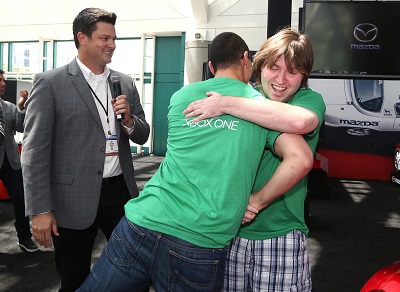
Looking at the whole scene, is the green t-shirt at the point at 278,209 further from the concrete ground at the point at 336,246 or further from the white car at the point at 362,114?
the white car at the point at 362,114

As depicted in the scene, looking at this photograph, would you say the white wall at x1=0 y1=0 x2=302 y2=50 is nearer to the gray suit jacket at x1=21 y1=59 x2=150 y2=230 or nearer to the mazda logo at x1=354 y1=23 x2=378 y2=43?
the mazda logo at x1=354 y1=23 x2=378 y2=43

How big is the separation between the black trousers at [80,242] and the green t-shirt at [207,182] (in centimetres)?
84

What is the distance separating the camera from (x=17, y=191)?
3.91 meters

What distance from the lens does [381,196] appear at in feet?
24.7

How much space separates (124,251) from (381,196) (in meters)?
7.23

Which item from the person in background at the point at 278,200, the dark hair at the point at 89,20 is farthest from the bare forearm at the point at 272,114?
the dark hair at the point at 89,20

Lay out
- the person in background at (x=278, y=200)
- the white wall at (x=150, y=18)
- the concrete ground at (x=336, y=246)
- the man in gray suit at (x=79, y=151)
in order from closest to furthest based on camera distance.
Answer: the person in background at (x=278, y=200) → the man in gray suit at (x=79, y=151) → the concrete ground at (x=336, y=246) → the white wall at (x=150, y=18)

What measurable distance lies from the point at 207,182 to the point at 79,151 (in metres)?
0.97

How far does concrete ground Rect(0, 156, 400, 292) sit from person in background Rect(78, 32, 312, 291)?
7.22ft

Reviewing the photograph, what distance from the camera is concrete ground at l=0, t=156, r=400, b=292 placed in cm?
333

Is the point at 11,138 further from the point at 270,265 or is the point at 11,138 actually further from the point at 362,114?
the point at 362,114

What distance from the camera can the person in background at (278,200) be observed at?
118 centimetres

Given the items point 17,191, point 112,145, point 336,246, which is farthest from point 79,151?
point 336,246

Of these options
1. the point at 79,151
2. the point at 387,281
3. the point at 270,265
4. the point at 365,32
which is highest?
the point at 365,32
